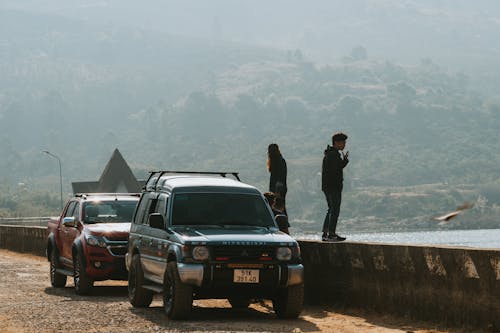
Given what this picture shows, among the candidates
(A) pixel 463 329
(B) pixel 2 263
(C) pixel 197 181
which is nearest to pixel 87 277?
(C) pixel 197 181

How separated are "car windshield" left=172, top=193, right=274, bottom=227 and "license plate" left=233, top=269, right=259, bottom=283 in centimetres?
115

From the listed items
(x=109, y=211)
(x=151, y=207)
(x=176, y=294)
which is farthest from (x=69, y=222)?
(x=176, y=294)

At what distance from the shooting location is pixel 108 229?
60.2 feet

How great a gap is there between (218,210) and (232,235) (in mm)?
976

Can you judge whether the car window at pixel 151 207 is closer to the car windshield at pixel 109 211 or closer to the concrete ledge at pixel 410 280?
the concrete ledge at pixel 410 280

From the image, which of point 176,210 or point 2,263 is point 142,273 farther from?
point 2,263

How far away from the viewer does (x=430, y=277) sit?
→ 12.6 metres

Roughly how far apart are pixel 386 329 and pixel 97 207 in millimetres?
8455

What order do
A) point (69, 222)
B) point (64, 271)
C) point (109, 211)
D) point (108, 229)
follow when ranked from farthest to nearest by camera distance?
point (64, 271) → point (109, 211) → point (69, 222) → point (108, 229)

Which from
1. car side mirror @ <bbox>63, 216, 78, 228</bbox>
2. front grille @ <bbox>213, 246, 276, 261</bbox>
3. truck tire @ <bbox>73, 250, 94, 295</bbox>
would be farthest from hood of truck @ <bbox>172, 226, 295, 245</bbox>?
car side mirror @ <bbox>63, 216, 78, 228</bbox>

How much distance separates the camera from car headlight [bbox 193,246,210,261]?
1293cm

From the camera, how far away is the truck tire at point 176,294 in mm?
13031

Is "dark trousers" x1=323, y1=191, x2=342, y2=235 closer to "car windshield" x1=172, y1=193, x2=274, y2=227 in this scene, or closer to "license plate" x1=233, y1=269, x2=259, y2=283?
"car windshield" x1=172, y1=193, x2=274, y2=227

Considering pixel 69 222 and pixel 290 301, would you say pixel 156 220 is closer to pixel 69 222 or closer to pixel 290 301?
pixel 290 301
